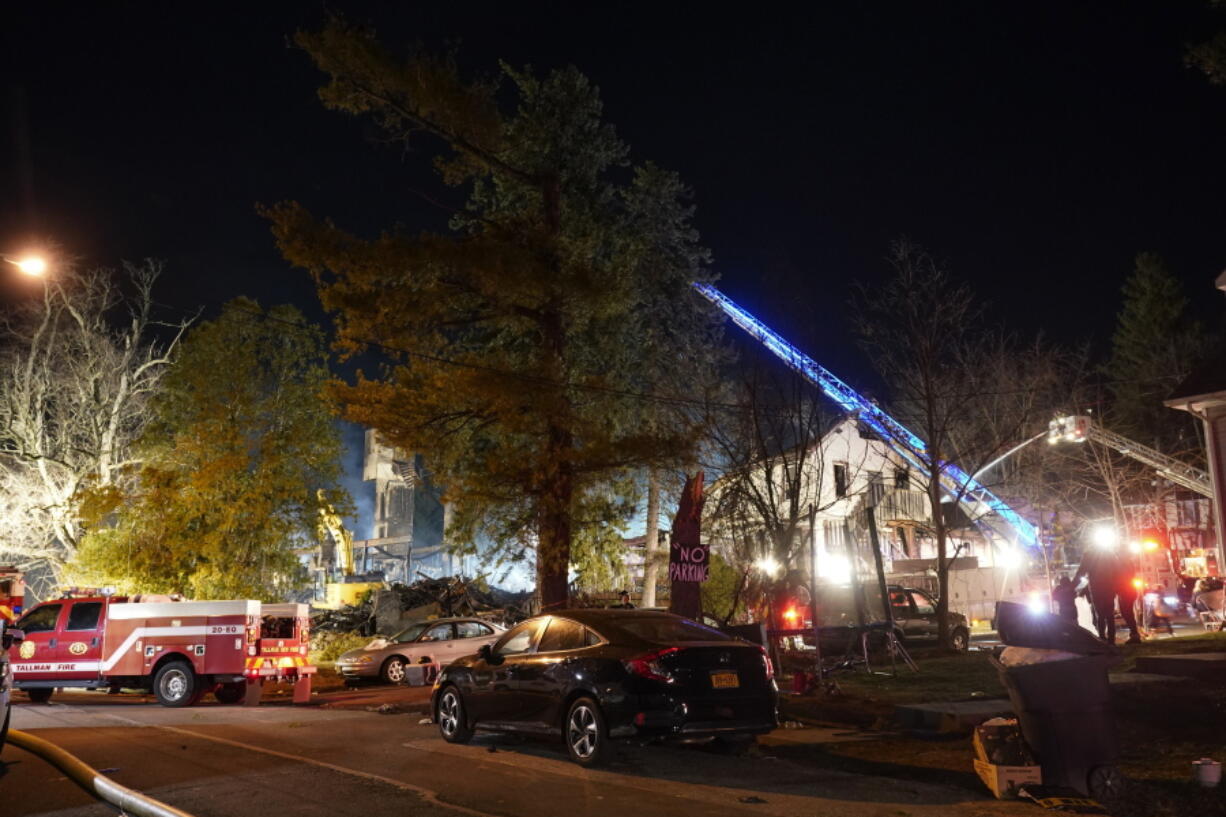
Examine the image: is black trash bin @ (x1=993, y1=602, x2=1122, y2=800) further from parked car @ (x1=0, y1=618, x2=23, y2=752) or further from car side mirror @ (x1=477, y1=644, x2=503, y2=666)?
parked car @ (x1=0, y1=618, x2=23, y2=752)

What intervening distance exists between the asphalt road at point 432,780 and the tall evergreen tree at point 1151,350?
53.7 meters

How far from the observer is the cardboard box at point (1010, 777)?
23.4 feet

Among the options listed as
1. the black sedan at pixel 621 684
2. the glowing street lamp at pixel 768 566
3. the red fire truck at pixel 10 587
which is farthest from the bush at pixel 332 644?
the black sedan at pixel 621 684

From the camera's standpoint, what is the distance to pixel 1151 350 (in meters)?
61.7

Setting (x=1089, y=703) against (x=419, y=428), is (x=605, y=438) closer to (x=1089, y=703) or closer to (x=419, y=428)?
(x=419, y=428)

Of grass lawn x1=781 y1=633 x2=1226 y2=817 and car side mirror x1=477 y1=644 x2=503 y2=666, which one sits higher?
car side mirror x1=477 y1=644 x2=503 y2=666

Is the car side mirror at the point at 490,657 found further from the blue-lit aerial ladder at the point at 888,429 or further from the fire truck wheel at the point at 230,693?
the blue-lit aerial ladder at the point at 888,429

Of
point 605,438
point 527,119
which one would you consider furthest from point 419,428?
point 527,119

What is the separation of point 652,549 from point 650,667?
26.0 metres

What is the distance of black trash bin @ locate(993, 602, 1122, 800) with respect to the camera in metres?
6.98

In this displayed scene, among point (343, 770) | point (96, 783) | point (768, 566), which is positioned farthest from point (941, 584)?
point (96, 783)

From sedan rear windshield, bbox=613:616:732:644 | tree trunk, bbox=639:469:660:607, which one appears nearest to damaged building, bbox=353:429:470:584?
tree trunk, bbox=639:469:660:607

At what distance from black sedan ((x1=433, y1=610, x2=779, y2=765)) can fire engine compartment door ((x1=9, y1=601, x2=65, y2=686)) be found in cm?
1049

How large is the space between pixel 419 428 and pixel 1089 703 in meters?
12.2
